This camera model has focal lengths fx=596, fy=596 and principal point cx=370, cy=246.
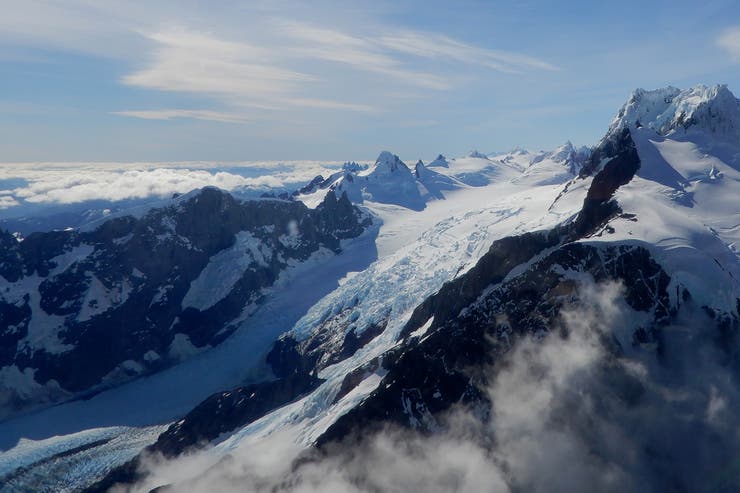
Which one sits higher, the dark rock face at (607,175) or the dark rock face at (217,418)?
the dark rock face at (607,175)

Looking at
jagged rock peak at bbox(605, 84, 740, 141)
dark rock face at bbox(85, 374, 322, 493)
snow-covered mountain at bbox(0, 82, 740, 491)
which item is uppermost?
jagged rock peak at bbox(605, 84, 740, 141)

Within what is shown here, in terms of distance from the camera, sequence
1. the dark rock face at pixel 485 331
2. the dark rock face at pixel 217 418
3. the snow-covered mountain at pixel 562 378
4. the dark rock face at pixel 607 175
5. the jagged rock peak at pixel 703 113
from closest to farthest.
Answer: the snow-covered mountain at pixel 562 378 < the dark rock face at pixel 485 331 < the dark rock face at pixel 607 175 < the dark rock face at pixel 217 418 < the jagged rock peak at pixel 703 113

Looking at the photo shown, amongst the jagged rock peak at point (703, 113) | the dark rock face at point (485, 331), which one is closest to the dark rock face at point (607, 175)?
the jagged rock peak at point (703, 113)

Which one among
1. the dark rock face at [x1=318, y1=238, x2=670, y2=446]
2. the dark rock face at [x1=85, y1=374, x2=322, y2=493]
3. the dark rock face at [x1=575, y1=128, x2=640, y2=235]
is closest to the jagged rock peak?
the dark rock face at [x1=575, y1=128, x2=640, y2=235]

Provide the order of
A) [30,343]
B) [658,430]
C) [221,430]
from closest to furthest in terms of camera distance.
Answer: [658,430] < [221,430] < [30,343]

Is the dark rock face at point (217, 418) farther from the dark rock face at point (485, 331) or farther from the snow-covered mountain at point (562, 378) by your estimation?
the dark rock face at point (485, 331)

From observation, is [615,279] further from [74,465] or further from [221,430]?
[74,465]

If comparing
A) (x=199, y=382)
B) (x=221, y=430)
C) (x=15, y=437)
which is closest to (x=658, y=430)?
(x=221, y=430)

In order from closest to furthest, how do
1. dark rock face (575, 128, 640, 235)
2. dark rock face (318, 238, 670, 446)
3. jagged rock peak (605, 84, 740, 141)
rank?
1. dark rock face (318, 238, 670, 446)
2. dark rock face (575, 128, 640, 235)
3. jagged rock peak (605, 84, 740, 141)

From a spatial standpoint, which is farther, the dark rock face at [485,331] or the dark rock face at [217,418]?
the dark rock face at [217,418]

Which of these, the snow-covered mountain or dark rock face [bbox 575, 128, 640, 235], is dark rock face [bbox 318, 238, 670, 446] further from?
dark rock face [bbox 575, 128, 640, 235]

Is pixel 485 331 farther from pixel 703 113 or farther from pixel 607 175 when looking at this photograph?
pixel 703 113
